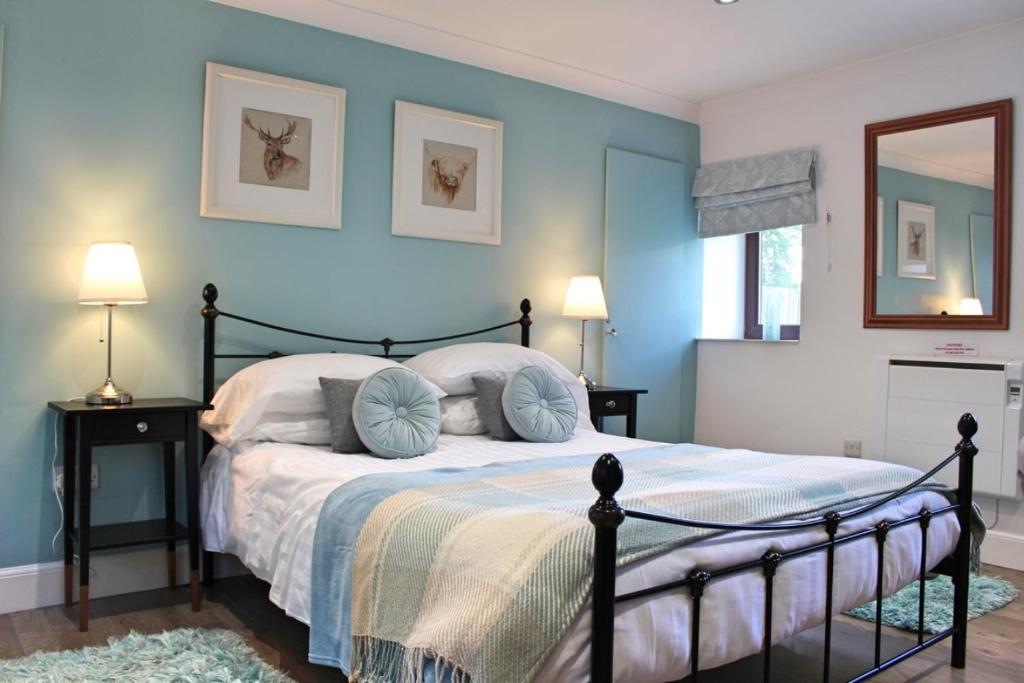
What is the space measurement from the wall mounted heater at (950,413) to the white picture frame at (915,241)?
0.44 metres

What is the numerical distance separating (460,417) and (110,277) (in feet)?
4.69

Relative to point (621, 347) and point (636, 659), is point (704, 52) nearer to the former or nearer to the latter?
point (621, 347)

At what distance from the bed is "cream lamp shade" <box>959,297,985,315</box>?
150cm

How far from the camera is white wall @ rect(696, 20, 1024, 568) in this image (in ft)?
12.4

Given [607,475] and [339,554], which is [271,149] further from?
[607,475]

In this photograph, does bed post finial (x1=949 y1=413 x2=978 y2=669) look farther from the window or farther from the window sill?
the window

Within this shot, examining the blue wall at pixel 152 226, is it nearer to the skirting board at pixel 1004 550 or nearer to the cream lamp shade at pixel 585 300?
the cream lamp shade at pixel 585 300

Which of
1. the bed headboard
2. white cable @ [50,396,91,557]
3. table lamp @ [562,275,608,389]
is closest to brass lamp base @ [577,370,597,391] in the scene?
table lamp @ [562,275,608,389]

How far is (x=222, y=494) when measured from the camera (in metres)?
3.04

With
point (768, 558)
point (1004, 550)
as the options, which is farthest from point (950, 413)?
point (768, 558)

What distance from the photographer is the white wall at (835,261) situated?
12.4 feet

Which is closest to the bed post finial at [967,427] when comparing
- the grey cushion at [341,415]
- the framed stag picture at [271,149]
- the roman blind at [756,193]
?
the grey cushion at [341,415]

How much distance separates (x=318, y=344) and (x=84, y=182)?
1.10m

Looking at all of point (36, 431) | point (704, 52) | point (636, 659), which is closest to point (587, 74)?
point (704, 52)
